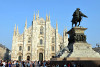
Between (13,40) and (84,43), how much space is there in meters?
38.4

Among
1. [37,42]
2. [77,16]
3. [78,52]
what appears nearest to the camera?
[78,52]

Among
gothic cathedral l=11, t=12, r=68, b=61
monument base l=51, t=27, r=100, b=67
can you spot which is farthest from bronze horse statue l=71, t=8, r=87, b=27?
gothic cathedral l=11, t=12, r=68, b=61

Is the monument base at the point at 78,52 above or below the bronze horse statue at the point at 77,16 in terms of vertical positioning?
below

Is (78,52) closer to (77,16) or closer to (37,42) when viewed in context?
(77,16)

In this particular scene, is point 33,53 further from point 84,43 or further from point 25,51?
point 84,43

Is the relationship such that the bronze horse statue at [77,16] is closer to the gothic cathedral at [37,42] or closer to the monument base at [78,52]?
the monument base at [78,52]

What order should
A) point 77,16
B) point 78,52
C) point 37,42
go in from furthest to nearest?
point 37,42, point 77,16, point 78,52

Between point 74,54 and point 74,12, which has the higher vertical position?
point 74,12

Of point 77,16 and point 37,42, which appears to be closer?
point 77,16

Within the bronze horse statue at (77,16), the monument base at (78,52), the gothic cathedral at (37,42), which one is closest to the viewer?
the monument base at (78,52)

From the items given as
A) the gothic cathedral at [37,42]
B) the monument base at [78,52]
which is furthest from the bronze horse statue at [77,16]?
the gothic cathedral at [37,42]

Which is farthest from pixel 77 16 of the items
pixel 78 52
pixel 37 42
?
pixel 37 42

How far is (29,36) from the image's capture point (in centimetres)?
5056

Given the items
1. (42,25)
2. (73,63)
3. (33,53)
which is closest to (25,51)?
(33,53)
